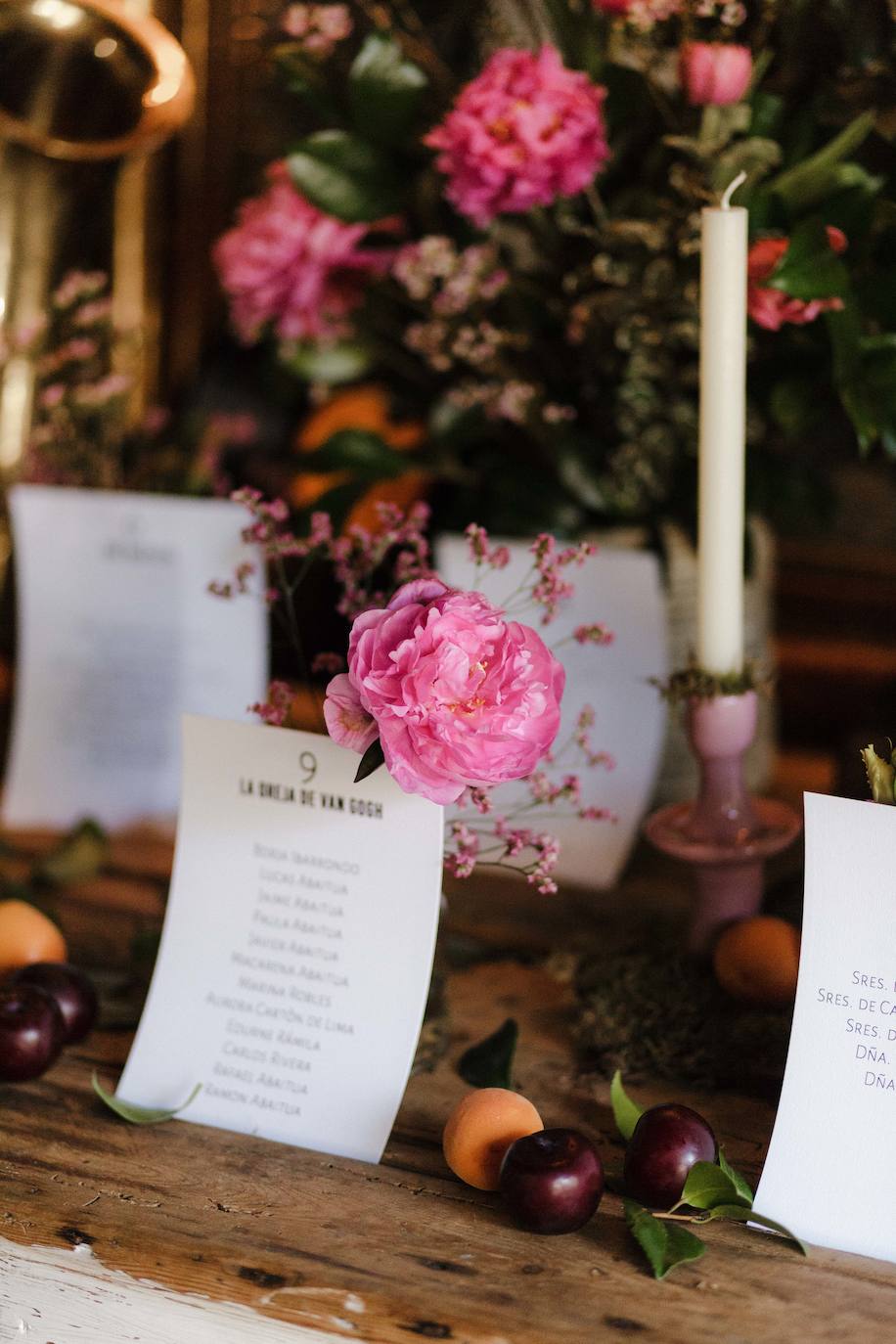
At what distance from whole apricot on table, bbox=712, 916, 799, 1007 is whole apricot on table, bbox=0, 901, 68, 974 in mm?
429

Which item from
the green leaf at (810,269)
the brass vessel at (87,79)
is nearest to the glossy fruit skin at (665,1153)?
the green leaf at (810,269)

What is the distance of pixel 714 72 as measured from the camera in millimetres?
731

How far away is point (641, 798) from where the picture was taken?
99 centimetres

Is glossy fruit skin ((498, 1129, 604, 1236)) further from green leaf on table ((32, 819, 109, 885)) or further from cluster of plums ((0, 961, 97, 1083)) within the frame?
green leaf on table ((32, 819, 109, 885))

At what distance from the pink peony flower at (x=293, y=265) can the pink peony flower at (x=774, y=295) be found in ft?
1.10

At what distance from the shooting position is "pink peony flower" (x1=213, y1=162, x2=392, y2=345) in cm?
99

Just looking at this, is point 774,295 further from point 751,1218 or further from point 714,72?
point 751,1218

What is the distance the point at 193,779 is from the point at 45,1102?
203 mm

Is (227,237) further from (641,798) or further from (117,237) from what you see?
(641,798)

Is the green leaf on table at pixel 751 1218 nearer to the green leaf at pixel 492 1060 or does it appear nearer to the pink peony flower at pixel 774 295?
the green leaf at pixel 492 1060

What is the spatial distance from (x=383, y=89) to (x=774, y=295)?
1.10ft

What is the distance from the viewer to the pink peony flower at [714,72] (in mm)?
730

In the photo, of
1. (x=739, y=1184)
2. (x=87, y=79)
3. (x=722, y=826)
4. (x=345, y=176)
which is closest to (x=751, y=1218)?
(x=739, y=1184)

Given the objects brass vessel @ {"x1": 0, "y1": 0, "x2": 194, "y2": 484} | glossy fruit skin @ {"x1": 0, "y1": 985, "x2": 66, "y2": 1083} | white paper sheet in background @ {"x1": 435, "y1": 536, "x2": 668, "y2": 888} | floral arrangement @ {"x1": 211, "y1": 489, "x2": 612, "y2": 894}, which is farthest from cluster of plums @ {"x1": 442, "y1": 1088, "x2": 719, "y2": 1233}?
brass vessel @ {"x1": 0, "y1": 0, "x2": 194, "y2": 484}
